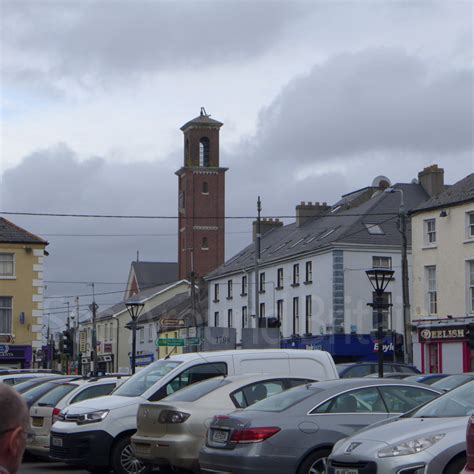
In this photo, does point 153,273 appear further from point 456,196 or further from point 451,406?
point 451,406

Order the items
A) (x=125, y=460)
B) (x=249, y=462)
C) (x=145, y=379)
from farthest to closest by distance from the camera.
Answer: (x=145, y=379) → (x=125, y=460) → (x=249, y=462)

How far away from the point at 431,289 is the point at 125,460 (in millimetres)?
33760

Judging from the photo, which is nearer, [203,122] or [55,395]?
[55,395]

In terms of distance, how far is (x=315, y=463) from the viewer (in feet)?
41.0

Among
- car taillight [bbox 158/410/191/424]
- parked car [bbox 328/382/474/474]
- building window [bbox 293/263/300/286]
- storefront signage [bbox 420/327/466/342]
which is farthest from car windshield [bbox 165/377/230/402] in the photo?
building window [bbox 293/263/300/286]

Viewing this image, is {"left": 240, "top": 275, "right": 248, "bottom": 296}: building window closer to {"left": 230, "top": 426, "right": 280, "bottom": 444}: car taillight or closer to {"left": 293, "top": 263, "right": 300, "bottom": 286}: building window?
{"left": 293, "top": 263, "right": 300, "bottom": 286}: building window

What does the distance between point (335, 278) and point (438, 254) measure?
456 inches

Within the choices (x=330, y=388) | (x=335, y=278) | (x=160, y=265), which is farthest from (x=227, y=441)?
(x=160, y=265)

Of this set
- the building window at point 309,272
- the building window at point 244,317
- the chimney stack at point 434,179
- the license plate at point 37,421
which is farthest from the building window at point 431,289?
the license plate at point 37,421

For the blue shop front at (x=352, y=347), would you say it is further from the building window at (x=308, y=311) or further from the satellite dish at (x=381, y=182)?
the satellite dish at (x=381, y=182)

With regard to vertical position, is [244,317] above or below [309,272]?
below

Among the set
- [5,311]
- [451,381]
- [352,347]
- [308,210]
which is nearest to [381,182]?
Answer: [308,210]

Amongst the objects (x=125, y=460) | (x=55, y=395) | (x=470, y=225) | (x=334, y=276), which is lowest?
(x=125, y=460)

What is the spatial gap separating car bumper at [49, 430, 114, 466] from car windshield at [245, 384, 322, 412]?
3877 millimetres
